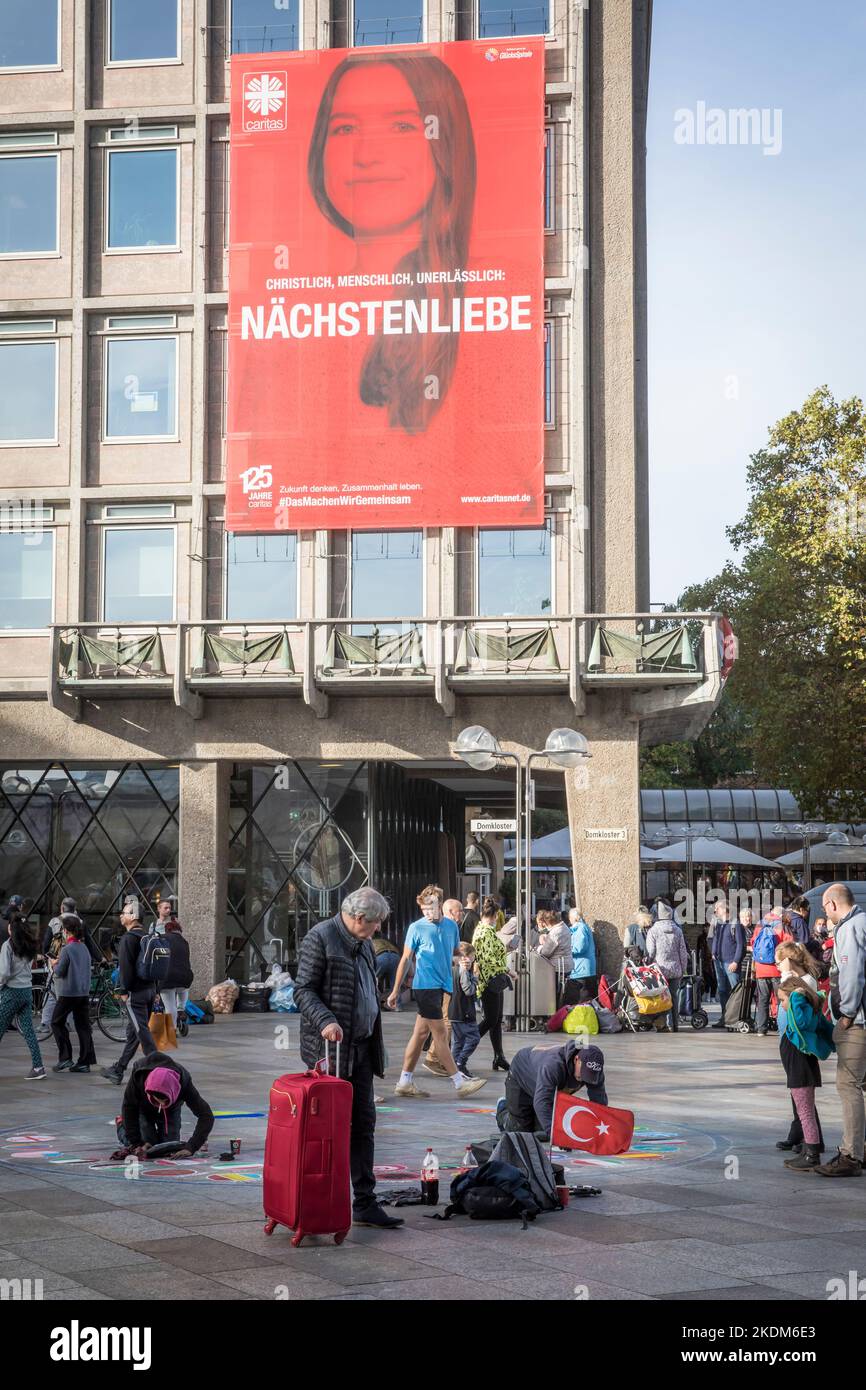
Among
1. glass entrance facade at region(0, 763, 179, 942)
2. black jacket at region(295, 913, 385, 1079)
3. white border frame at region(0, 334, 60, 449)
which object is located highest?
white border frame at region(0, 334, 60, 449)

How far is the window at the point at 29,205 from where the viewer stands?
32.5m

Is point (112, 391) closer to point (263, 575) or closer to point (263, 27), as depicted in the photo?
point (263, 575)

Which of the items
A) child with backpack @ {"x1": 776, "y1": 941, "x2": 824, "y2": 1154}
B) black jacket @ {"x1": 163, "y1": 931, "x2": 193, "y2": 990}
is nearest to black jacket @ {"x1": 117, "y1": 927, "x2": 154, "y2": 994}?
black jacket @ {"x1": 163, "y1": 931, "x2": 193, "y2": 990}

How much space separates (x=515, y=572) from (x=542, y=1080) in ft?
67.2

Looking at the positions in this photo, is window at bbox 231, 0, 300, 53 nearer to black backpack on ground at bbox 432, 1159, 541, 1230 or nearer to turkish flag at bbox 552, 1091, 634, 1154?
turkish flag at bbox 552, 1091, 634, 1154

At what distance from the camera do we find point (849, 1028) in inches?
448

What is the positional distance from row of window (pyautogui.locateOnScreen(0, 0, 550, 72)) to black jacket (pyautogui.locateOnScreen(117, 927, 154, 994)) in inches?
853

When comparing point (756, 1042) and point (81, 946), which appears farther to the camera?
point (756, 1042)

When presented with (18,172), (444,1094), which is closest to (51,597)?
(18,172)

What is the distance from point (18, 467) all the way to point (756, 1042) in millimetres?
18402

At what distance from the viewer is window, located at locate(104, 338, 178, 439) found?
3183cm

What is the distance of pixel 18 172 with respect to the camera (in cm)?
3269

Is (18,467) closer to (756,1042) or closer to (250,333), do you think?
(250,333)

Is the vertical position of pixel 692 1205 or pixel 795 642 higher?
pixel 795 642
